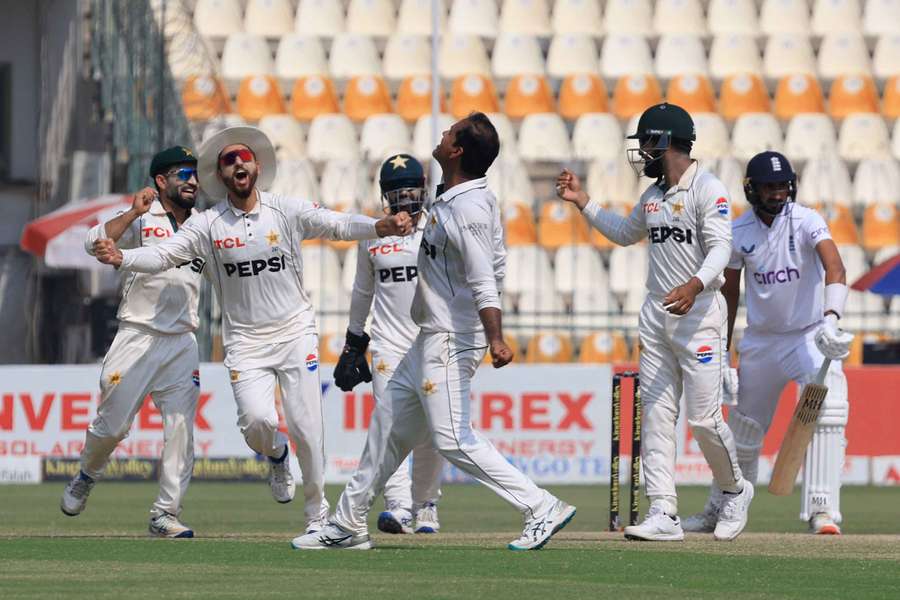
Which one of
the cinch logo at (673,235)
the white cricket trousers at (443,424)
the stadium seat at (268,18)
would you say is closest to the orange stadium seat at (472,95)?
the stadium seat at (268,18)

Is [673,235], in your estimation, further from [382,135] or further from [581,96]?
[581,96]

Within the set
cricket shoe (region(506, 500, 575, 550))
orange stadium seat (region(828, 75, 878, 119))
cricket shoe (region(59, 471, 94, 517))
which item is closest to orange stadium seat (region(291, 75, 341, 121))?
orange stadium seat (region(828, 75, 878, 119))

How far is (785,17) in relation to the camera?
Answer: 28.3m

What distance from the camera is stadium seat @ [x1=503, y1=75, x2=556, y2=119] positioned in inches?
1043

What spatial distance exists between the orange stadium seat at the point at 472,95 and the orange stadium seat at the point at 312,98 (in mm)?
1744

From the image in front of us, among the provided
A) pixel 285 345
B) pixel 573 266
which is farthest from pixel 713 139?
pixel 285 345

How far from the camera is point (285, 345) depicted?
9.70 meters

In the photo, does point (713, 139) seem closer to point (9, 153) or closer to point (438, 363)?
point (9, 153)

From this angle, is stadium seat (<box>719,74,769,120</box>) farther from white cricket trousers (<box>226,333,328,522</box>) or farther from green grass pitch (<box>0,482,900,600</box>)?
white cricket trousers (<box>226,333,328,522</box>)

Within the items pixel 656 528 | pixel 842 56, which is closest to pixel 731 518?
pixel 656 528

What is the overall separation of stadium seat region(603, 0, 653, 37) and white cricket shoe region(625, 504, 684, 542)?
61.5 feet

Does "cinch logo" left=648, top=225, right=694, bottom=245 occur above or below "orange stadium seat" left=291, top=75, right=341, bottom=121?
below

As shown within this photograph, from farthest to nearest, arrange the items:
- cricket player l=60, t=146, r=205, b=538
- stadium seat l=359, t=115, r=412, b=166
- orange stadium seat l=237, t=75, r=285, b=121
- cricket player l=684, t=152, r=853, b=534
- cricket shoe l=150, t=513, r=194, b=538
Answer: orange stadium seat l=237, t=75, r=285, b=121, stadium seat l=359, t=115, r=412, b=166, cricket player l=684, t=152, r=853, b=534, cricket player l=60, t=146, r=205, b=538, cricket shoe l=150, t=513, r=194, b=538

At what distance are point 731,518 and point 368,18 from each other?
61.4ft
